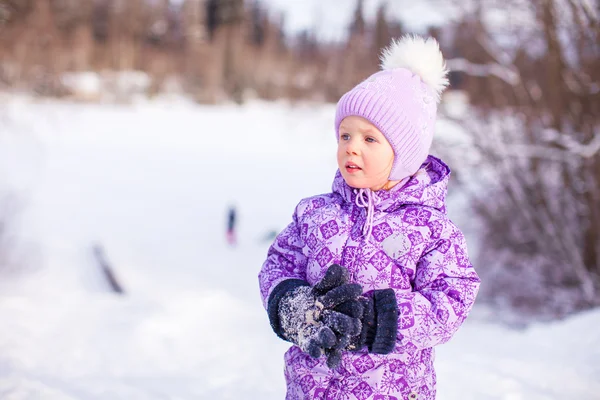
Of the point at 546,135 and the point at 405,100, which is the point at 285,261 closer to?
the point at 405,100

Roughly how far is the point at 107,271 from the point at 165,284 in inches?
41.0

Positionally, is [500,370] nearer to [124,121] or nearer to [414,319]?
[414,319]

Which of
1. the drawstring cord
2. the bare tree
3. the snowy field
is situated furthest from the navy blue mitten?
the bare tree

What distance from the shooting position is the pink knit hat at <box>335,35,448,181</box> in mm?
1637

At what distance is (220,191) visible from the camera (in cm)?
1730

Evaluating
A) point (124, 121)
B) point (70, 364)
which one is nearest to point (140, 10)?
point (124, 121)

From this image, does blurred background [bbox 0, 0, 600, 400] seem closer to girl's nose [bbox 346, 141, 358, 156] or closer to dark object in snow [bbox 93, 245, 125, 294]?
dark object in snow [bbox 93, 245, 125, 294]

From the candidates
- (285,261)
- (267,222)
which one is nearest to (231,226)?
(267,222)

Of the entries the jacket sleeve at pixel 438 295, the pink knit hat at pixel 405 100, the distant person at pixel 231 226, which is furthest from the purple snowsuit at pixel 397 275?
the distant person at pixel 231 226

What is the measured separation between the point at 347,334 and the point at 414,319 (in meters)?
0.21

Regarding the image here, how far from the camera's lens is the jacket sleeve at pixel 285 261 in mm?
1737

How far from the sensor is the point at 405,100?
1.67m

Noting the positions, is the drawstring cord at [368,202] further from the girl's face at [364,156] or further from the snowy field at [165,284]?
the snowy field at [165,284]

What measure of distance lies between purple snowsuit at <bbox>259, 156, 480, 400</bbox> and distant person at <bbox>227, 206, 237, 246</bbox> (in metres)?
10.3
